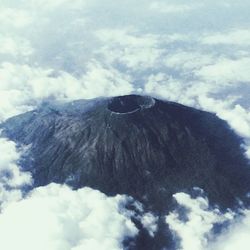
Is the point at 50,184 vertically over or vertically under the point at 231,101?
over

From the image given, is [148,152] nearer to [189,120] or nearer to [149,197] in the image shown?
[149,197]

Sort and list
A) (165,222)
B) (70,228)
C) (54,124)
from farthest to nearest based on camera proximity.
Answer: (54,124), (165,222), (70,228)

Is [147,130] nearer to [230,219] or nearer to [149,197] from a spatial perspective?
[149,197]

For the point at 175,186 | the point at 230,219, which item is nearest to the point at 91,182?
the point at 175,186

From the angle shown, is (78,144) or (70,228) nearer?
(70,228)

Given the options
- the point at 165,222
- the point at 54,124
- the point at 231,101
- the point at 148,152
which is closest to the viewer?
the point at 165,222

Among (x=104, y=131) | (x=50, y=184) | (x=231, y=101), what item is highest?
(x=104, y=131)
